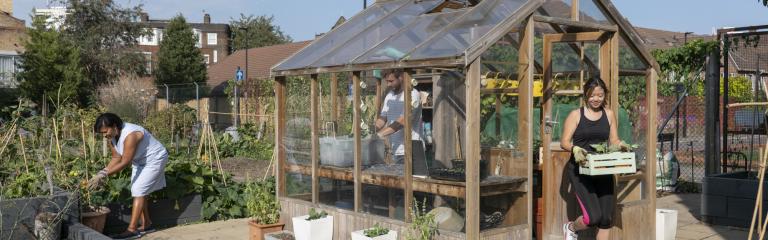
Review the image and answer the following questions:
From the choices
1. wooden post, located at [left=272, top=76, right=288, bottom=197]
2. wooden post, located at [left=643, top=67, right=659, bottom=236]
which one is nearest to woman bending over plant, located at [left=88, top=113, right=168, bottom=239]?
wooden post, located at [left=272, top=76, right=288, bottom=197]

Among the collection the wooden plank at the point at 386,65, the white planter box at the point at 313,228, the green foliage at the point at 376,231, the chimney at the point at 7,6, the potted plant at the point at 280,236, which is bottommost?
the potted plant at the point at 280,236

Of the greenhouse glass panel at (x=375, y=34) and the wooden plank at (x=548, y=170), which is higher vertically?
the greenhouse glass panel at (x=375, y=34)

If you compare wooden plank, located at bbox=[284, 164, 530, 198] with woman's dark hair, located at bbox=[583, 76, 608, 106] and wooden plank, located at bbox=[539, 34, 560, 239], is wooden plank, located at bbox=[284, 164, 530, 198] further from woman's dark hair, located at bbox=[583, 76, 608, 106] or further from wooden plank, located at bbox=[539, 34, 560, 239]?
woman's dark hair, located at bbox=[583, 76, 608, 106]

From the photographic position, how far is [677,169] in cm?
1047

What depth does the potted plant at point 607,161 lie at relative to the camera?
5.26 m

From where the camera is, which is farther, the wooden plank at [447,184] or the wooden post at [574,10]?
the wooden post at [574,10]

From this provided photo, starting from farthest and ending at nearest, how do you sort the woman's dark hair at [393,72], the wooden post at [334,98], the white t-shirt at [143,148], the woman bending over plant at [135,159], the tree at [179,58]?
the tree at [179,58]
the white t-shirt at [143,148]
the woman bending over plant at [135,159]
the wooden post at [334,98]
the woman's dark hair at [393,72]

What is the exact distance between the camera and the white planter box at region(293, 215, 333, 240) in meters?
6.41

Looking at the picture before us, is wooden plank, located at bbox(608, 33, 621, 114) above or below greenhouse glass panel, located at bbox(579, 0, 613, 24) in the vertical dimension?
below

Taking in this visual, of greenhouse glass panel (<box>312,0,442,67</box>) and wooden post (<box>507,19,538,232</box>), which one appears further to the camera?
greenhouse glass panel (<box>312,0,442,67</box>)

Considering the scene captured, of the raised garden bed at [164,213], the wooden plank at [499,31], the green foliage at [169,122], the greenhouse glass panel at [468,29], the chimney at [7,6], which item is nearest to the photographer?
the wooden plank at [499,31]

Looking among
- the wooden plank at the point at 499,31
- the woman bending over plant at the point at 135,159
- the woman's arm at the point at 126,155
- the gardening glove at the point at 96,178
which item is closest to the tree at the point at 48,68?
the woman bending over plant at the point at 135,159

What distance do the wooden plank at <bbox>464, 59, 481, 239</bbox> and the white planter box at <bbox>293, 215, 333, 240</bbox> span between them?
168 centimetres

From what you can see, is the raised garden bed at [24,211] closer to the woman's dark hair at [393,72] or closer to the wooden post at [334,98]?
the wooden post at [334,98]
